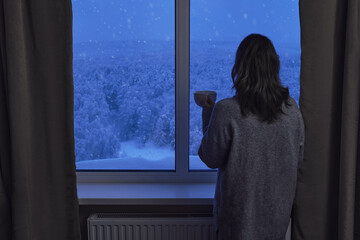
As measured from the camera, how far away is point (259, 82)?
130cm

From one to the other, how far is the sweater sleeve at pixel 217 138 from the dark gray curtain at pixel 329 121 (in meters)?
0.50

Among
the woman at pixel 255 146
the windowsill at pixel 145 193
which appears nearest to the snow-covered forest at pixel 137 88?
the windowsill at pixel 145 193

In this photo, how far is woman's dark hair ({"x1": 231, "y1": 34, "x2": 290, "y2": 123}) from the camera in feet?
4.27

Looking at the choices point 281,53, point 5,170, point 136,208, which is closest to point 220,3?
point 281,53

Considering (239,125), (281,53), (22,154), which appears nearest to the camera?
(239,125)

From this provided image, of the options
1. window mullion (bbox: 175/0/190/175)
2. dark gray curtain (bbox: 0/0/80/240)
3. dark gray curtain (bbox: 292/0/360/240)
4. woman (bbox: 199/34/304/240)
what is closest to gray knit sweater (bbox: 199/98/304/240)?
woman (bbox: 199/34/304/240)

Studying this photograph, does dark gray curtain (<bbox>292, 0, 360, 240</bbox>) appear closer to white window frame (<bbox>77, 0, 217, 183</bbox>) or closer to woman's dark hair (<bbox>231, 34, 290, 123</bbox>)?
woman's dark hair (<bbox>231, 34, 290, 123</bbox>)

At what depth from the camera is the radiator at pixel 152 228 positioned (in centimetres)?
178

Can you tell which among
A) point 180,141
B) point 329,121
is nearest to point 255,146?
point 329,121

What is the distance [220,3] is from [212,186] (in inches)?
38.5

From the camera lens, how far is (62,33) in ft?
5.18

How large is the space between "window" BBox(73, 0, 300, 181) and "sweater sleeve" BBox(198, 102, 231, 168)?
1.87ft

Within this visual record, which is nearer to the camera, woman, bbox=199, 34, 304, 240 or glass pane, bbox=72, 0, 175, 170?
woman, bbox=199, 34, 304, 240

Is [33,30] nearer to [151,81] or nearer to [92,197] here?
[151,81]
